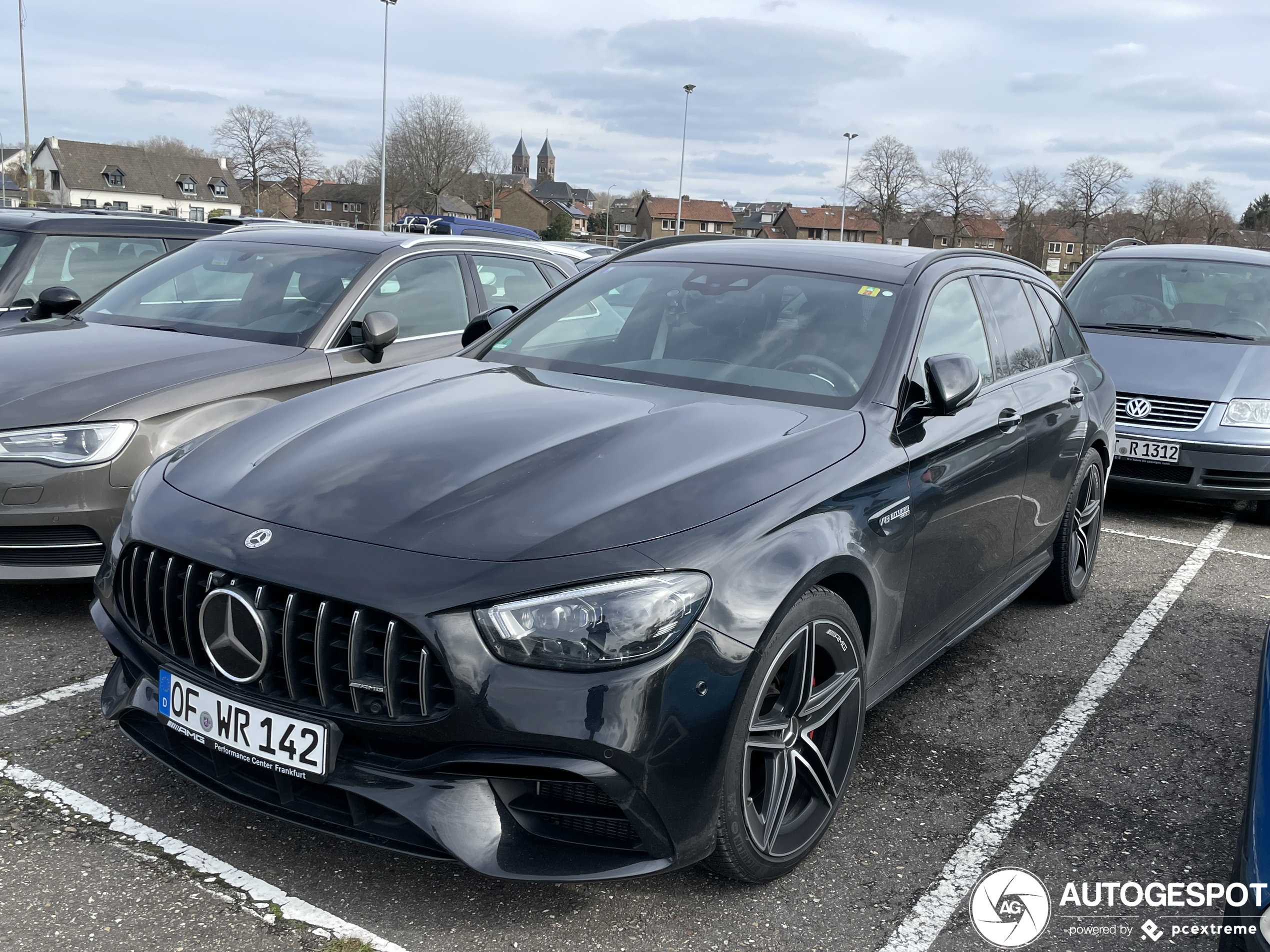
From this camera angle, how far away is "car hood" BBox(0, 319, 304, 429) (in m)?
4.09

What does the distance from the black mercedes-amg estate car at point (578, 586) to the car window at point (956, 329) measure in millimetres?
26

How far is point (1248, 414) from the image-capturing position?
22.4 feet

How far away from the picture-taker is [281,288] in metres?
5.40

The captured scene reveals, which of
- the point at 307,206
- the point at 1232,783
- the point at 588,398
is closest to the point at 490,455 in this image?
the point at 588,398

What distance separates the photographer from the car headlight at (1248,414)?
6.81m

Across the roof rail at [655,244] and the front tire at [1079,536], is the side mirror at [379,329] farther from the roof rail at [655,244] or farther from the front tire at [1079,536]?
the front tire at [1079,536]

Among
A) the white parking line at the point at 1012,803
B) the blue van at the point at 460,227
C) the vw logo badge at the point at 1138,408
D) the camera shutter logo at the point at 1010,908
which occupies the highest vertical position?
the blue van at the point at 460,227

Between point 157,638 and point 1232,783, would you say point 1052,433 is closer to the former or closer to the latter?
point 1232,783

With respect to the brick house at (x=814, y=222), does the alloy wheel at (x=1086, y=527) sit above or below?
below

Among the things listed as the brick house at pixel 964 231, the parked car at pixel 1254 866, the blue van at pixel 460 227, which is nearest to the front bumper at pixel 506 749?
the parked car at pixel 1254 866

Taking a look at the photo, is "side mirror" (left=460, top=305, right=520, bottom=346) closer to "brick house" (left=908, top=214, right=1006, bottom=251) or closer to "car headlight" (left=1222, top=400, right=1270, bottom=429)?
"car headlight" (left=1222, top=400, right=1270, bottom=429)

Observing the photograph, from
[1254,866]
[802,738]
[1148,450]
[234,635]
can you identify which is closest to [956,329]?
[802,738]

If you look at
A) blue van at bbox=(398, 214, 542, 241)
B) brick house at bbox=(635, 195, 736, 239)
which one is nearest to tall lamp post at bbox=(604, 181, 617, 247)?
brick house at bbox=(635, 195, 736, 239)

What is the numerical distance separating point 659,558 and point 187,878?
54.7 inches
